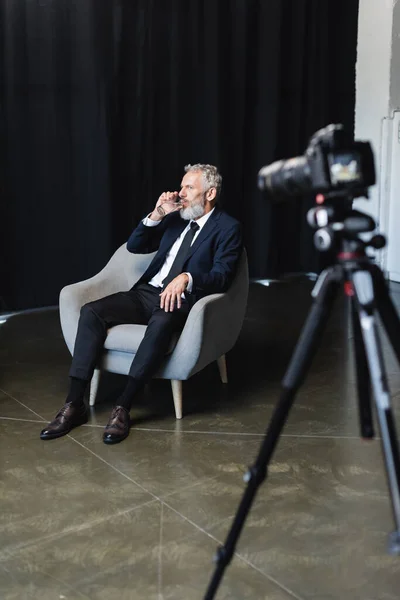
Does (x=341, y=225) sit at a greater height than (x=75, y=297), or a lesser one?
greater

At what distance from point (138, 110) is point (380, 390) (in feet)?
12.6

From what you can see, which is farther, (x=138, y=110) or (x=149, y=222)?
(x=138, y=110)

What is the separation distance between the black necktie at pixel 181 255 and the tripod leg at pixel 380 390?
179 cm

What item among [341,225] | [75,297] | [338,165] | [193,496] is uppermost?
[338,165]

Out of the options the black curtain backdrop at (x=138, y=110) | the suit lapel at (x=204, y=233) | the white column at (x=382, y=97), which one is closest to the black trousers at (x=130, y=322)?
the suit lapel at (x=204, y=233)

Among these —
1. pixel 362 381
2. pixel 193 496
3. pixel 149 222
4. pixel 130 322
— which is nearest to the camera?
pixel 362 381

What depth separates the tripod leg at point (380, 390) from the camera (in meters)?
1.29

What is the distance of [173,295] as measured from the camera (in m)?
2.84

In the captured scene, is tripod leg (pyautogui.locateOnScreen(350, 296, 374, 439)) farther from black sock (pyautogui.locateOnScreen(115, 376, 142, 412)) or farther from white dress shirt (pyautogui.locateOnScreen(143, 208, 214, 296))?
white dress shirt (pyautogui.locateOnScreen(143, 208, 214, 296))

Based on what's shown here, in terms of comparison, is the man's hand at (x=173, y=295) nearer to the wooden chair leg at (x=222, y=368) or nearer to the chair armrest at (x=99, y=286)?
the chair armrest at (x=99, y=286)

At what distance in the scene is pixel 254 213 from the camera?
5590mm

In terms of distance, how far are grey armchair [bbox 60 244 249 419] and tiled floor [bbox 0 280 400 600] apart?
0.21 metres

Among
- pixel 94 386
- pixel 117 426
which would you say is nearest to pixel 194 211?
pixel 94 386

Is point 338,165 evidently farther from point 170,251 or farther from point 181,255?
point 170,251
